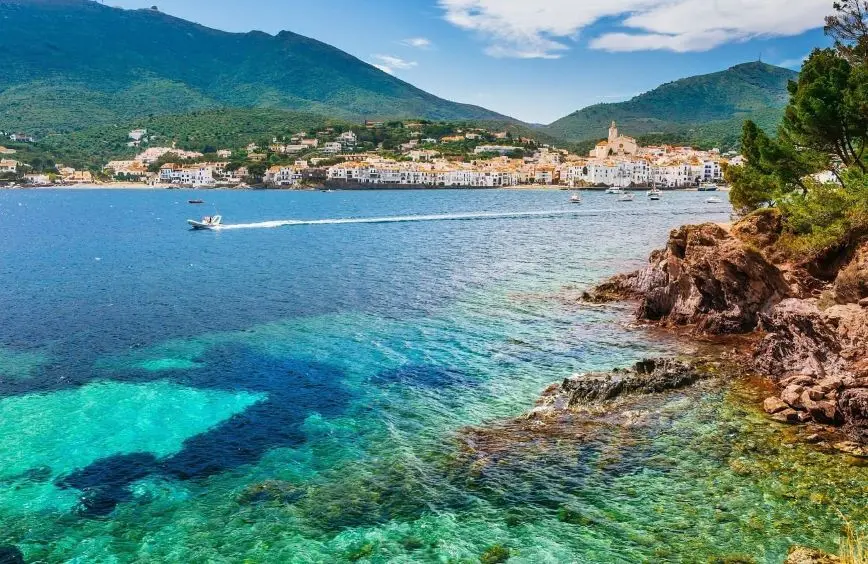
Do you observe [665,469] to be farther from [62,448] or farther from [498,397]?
[62,448]

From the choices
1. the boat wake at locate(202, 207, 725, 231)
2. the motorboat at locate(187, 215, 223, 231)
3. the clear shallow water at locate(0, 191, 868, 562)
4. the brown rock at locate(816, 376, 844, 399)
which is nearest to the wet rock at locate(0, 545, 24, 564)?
the clear shallow water at locate(0, 191, 868, 562)

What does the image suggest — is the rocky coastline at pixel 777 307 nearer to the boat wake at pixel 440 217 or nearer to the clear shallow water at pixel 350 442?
the clear shallow water at pixel 350 442

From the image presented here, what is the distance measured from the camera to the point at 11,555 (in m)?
10.1

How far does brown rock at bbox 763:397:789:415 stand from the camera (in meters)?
14.8

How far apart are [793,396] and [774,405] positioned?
491 millimetres

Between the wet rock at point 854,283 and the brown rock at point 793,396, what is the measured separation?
3.74 metres

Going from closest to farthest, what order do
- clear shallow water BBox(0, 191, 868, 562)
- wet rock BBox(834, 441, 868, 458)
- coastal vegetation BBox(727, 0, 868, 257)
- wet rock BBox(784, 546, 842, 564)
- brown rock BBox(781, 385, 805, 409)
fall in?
wet rock BBox(784, 546, 842, 564) < clear shallow water BBox(0, 191, 868, 562) < wet rock BBox(834, 441, 868, 458) < brown rock BBox(781, 385, 805, 409) < coastal vegetation BBox(727, 0, 868, 257)

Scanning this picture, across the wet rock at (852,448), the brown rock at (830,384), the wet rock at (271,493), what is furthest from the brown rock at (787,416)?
the wet rock at (271,493)

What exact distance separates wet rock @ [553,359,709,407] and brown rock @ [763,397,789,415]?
221cm

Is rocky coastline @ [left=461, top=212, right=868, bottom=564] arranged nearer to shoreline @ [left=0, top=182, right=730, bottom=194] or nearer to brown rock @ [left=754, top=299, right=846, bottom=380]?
brown rock @ [left=754, top=299, right=846, bottom=380]

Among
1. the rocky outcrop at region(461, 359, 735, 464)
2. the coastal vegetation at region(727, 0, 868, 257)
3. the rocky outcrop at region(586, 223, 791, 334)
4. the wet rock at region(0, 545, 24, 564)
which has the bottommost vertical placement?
the wet rock at region(0, 545, 24, 564)

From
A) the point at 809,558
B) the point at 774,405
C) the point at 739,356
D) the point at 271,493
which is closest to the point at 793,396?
the point at 774,405

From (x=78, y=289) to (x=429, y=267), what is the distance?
68.1 feet

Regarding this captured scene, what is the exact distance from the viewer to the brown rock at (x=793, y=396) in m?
14.6
